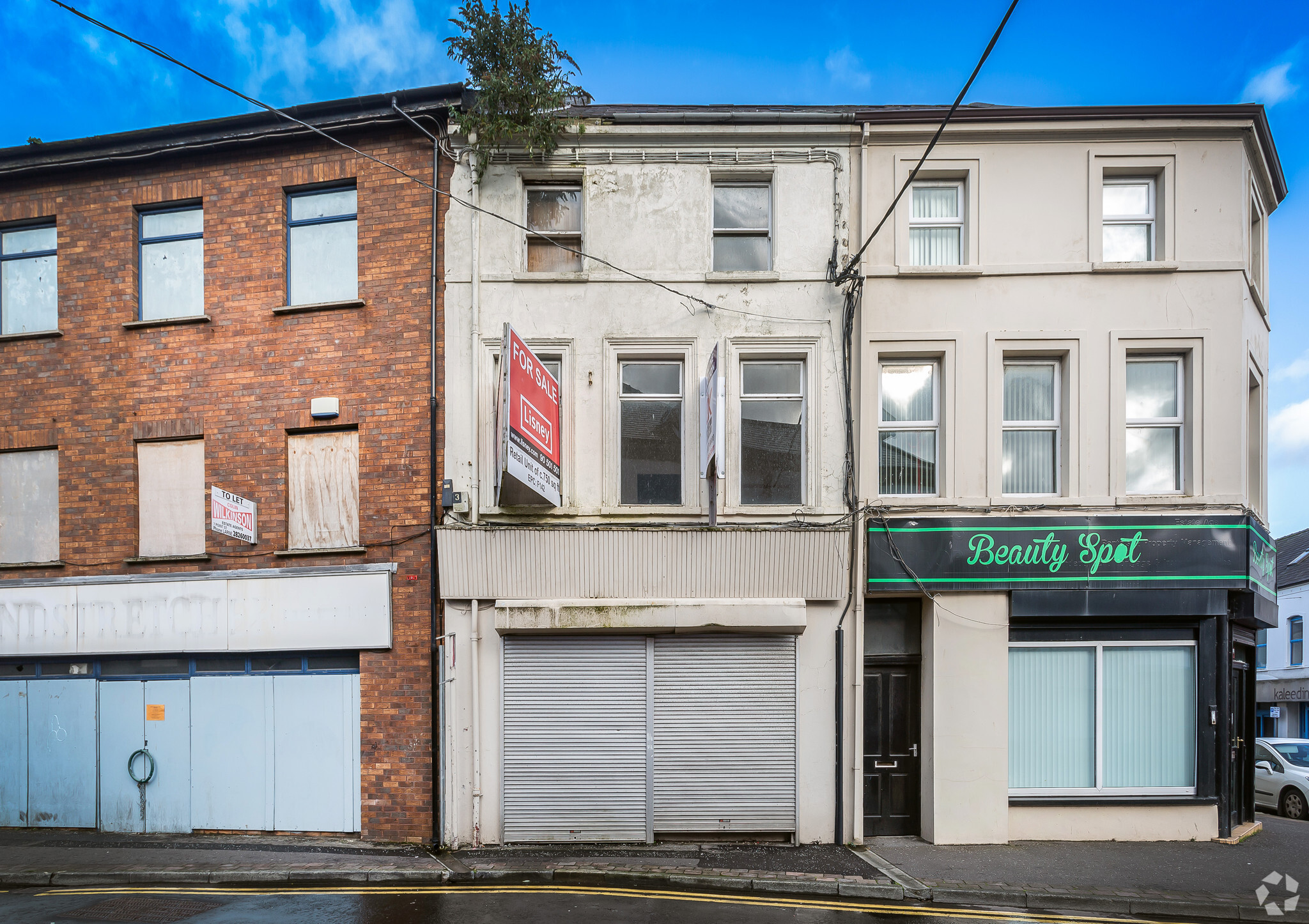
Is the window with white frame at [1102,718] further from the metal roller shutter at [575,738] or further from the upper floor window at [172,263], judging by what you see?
the upper floor window at [172,263]

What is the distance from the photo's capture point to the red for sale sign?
351 inches

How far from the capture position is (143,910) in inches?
308

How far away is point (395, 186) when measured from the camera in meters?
10.8

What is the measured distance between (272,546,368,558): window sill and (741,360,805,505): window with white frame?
5.28m

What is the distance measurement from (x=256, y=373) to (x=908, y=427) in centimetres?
915

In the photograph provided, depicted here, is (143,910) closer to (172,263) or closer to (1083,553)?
(172,263)

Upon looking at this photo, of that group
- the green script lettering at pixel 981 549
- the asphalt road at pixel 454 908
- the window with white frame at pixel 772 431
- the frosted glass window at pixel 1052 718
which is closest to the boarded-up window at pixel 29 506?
the asphalt road at pixel 454 908

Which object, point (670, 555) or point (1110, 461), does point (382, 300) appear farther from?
point (1110, 461)

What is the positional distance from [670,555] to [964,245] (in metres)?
5.87

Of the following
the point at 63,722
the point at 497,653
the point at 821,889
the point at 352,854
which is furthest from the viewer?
the point at 63,722

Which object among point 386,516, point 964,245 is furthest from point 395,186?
point 964,245

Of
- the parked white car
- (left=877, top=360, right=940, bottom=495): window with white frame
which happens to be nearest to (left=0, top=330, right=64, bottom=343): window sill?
(left=877, top=360, right=940, bottom=495): window with white frame

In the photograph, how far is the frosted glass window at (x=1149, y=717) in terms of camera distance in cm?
1018

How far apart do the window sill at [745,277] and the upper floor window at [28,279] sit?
9.95 meters
